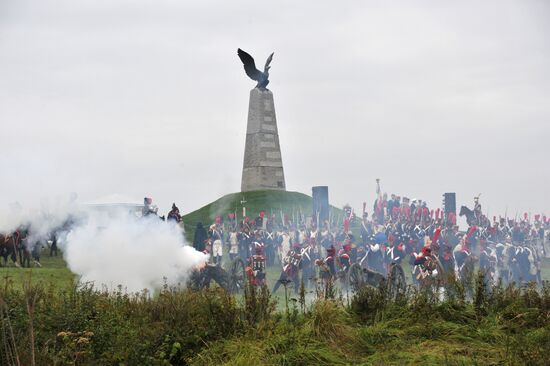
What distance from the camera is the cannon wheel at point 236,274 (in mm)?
19703

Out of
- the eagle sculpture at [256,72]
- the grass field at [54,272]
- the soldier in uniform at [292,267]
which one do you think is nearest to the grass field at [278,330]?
the grass field at [54,272]

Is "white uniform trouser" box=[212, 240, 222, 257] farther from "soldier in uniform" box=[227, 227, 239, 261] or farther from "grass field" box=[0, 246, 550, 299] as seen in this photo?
"grass field" box=[0, 246, 550, 299]

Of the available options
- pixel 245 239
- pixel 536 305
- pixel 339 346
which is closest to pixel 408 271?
pixel 245 239

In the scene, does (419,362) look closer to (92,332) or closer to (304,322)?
(304,322)

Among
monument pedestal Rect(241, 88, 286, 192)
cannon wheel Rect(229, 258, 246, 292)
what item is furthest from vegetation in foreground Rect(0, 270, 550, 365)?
monument pedestal Rect(241, 88, 286, 192)

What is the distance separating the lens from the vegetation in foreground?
28.0 ft

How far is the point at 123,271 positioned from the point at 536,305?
417 inches

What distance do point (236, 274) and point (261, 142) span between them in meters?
22.7

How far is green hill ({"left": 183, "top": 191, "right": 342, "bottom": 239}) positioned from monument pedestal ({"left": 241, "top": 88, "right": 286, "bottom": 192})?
846 millimetres

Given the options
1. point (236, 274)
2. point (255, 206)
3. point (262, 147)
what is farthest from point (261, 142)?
point (236, 274)

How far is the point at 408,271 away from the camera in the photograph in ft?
87.7

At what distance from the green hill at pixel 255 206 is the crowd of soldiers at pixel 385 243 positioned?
15.2 ft

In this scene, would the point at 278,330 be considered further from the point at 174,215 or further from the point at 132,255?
the point at 174,215

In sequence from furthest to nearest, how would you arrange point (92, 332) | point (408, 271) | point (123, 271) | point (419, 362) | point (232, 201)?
point (232, 201) < point (408, 271) < point (123, 271) < point (92, 332) < point (419, 362)
